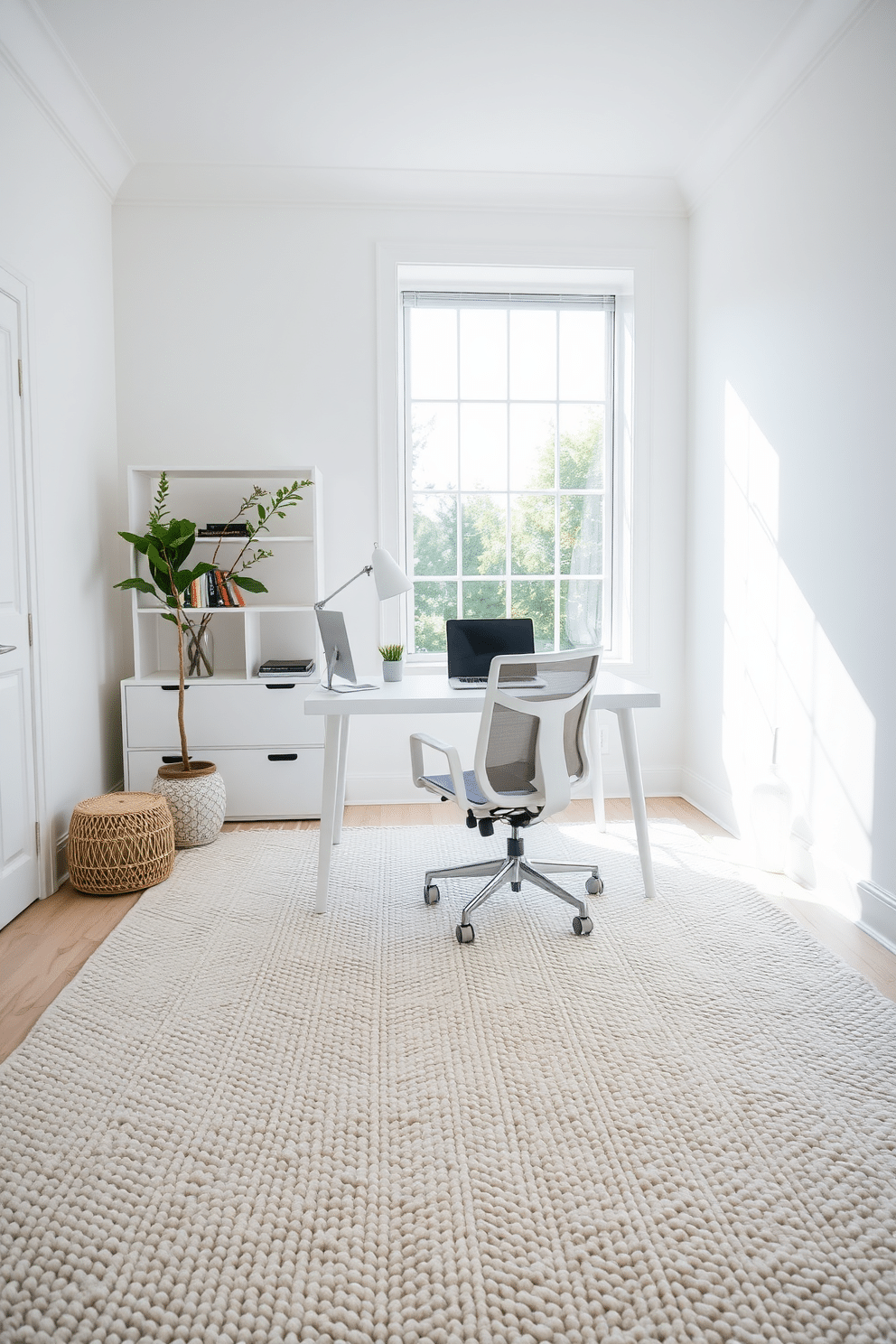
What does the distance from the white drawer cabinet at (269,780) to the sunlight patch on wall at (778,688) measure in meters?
1.93

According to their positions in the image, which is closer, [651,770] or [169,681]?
[169,681]

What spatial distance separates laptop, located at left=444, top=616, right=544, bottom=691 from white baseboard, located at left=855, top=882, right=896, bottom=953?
4.69 feet

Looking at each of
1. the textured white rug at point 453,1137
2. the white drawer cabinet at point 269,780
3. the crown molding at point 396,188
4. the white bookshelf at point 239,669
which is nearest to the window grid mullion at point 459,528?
the crown molding at point 396,188

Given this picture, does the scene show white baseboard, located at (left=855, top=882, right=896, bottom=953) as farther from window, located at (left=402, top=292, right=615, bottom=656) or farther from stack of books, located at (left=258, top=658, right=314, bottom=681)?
stack of books, located at (left=258, top=658, right=314, bottom=681)

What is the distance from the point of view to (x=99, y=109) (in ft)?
11.4

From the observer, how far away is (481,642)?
3.28 meters

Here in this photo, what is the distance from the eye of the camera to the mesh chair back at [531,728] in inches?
99.7

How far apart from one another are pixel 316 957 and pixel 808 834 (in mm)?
1861

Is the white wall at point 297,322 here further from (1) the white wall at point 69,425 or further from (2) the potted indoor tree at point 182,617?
(2) the potted indoor tree at point 182,617

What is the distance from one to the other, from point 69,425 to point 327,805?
6.53ft

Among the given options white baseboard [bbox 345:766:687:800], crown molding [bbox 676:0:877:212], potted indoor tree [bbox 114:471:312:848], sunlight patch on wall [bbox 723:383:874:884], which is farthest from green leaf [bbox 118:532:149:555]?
crown molding [bbox 676:0:877:212]

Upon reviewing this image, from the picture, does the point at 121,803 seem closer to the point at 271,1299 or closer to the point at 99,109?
the point at 271,1299

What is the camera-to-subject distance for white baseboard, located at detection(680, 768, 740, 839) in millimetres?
3824

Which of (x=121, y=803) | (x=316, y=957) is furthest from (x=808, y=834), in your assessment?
(x=121, y=803)
